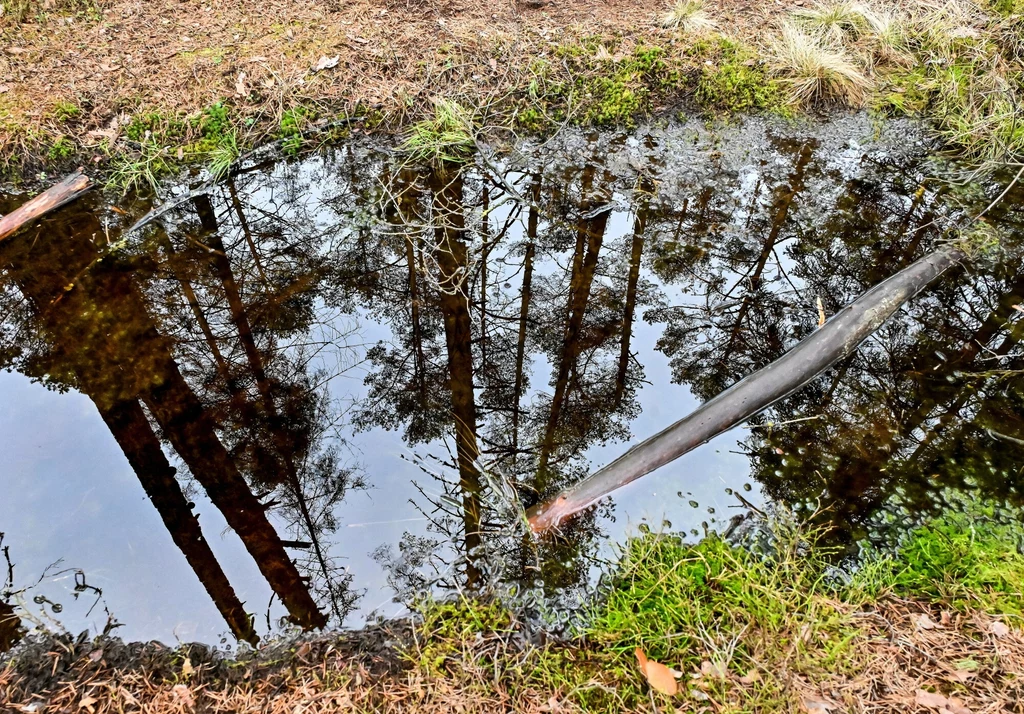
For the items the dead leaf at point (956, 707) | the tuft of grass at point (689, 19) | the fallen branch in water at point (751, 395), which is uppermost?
the tuft of grass at point (689, 19)

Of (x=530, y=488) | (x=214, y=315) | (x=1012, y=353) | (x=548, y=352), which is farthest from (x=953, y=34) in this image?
(x=214, y=315)

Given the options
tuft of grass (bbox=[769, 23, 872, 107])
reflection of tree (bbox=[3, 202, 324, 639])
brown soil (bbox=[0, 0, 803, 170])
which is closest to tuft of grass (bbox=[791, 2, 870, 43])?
tuft of grass (bbox=[769, 23, 872, 107])

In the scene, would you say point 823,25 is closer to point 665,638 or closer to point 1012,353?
point 1012,353

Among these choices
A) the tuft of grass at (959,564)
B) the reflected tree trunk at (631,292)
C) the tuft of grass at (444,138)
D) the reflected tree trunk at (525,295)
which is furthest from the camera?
the tuft of grass at (444,138)

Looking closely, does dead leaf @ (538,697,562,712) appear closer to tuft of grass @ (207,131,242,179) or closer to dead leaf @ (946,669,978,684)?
dead leaf @ (946,669,978,684)

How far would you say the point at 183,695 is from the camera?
2.40m

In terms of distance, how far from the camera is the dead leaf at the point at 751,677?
233cm

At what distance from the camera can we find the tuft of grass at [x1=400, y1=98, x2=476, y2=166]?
500cm

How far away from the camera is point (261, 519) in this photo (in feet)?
10.0

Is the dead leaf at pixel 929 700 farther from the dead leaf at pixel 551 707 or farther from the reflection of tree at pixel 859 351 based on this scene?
the dead leaf at pixel 551 707

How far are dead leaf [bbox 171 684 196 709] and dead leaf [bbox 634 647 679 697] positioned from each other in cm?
183

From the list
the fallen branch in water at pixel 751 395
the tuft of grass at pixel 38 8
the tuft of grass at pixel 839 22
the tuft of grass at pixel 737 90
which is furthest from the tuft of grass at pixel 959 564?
the tuft of grass at pixel 38 8

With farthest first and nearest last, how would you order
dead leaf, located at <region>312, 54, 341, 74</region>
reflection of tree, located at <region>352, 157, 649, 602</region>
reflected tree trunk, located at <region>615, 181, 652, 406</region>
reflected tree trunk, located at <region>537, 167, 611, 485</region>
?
1. dead leaf, located at <region>312, 54, 341, 74</region>
2. reflected tree trunk, located at <region>615, 181, 652, 406</region>
3. reflected tree trunk, located at <region>537, 167, 611, 485</region>
4. reflection of tree, located at <region>352, 157, 649, 602</region>

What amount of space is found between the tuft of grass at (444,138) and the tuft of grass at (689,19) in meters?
2.30
